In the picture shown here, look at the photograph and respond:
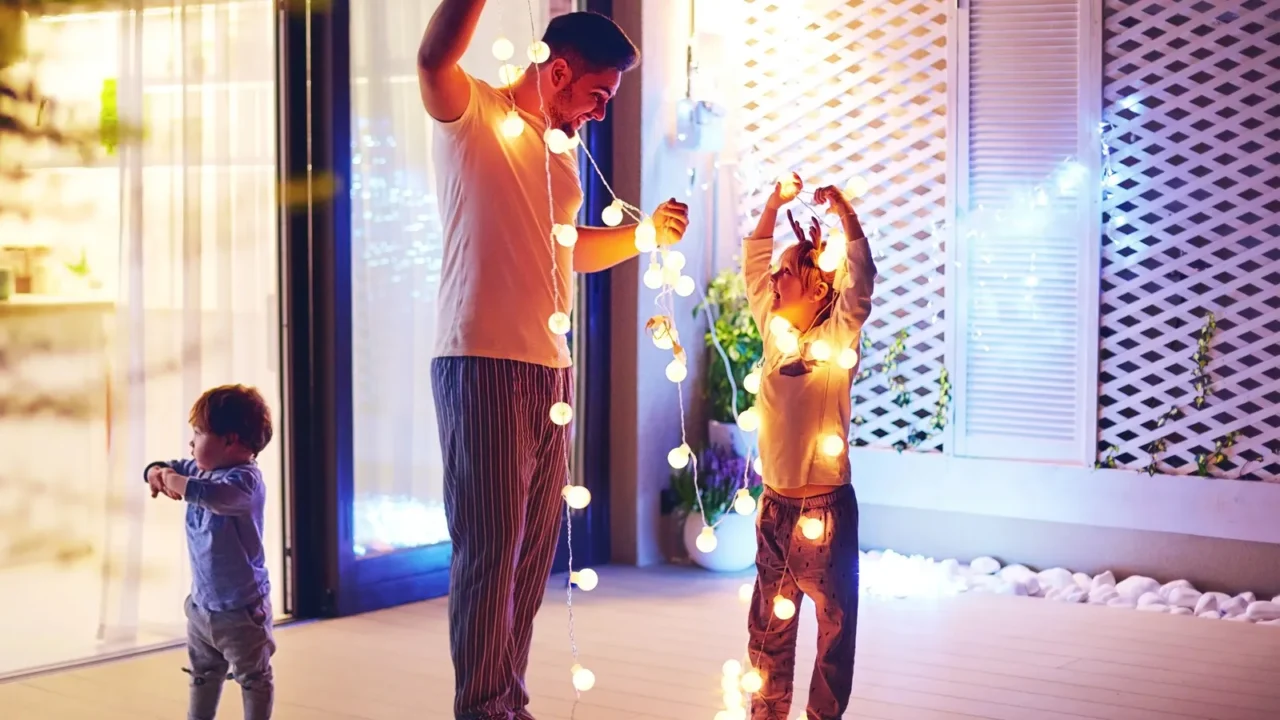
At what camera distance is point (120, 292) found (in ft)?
12.6

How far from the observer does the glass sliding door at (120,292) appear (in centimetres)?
362

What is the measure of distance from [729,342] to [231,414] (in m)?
2.90

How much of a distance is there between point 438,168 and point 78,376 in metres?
1.68

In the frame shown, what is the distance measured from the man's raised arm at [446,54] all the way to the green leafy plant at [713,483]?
311cm

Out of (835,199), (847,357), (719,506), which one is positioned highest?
(835,199)

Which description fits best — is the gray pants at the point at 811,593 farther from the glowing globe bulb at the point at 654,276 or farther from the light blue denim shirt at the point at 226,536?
the light blue denim shirt at the point at 226,536

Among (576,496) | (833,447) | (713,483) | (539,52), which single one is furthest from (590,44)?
(713,483)

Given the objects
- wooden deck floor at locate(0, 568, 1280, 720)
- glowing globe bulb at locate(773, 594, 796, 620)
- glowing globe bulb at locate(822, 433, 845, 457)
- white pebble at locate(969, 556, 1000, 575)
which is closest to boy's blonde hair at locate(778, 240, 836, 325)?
glowing globe bulb at locate(822, 433, 845, 457)

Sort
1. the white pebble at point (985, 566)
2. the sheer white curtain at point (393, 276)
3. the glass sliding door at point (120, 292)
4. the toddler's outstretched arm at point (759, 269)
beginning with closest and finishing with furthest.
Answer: the toddler's outstretched arm at point (759, 269) → the glass sliding door at point (120, 292) → the sheer white curtain at point (393, 276) → the white pebble at point (985, 566)

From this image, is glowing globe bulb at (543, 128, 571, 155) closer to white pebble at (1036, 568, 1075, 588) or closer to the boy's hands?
the boy's hands

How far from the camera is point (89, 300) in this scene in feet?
12.4

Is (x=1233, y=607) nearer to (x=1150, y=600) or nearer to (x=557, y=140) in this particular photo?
(x=1150, y=600)

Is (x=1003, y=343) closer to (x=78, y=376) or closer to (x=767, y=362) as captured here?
(x=767, y=362)

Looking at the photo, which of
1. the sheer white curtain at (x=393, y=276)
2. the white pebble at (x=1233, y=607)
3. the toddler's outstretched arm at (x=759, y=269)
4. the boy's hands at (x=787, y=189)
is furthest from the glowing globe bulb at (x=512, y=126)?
the white pebble at (x=1233, y=607)
